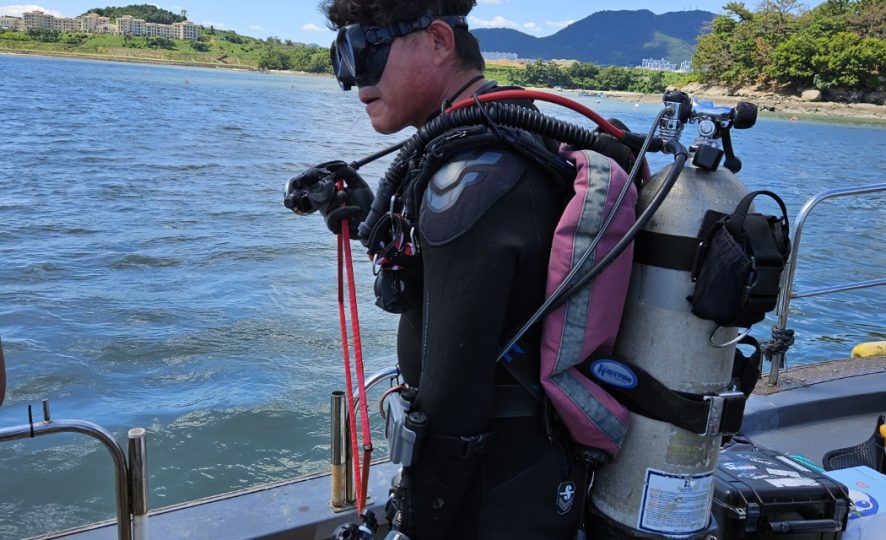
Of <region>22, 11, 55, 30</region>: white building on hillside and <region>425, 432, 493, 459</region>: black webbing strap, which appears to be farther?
<region>22, 11, 55, 30</region>: white building on hillside

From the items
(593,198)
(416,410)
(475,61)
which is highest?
(475,61)

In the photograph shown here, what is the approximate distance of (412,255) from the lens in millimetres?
1508

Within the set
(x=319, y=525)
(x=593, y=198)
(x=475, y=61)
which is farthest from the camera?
(x=319, y=525)

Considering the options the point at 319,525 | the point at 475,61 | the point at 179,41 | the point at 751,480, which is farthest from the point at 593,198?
the point at 179,41

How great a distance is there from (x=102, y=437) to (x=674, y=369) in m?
1.76

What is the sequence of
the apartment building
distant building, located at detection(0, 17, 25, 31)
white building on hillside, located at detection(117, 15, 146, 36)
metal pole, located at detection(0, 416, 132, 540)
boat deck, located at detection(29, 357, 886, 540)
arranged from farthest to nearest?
the apartment building < white building on hillside, located at detection(117, 15, 146, 36) < distant building, located at detection(0, 17, 25, 31) < boat deck, located at detection(29, 357, 886, 540) < metal pole, located at detection(0, 416, 132, 540)

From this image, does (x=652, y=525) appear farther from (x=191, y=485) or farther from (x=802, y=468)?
(x=191, y=485)

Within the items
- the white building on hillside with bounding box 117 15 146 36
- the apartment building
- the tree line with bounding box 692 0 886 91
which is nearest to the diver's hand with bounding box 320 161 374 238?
the tree line with bounding box 692 0 886 91

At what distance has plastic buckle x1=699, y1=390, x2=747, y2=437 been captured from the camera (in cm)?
152

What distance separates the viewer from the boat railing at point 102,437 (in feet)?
7.07

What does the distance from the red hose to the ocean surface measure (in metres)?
2.01

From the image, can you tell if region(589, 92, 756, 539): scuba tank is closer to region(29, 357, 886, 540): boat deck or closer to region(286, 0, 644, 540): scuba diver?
region(286, 0, 644, 540): scuba diver

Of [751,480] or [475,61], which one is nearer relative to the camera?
[475,61]

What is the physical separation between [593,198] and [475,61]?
46cm
